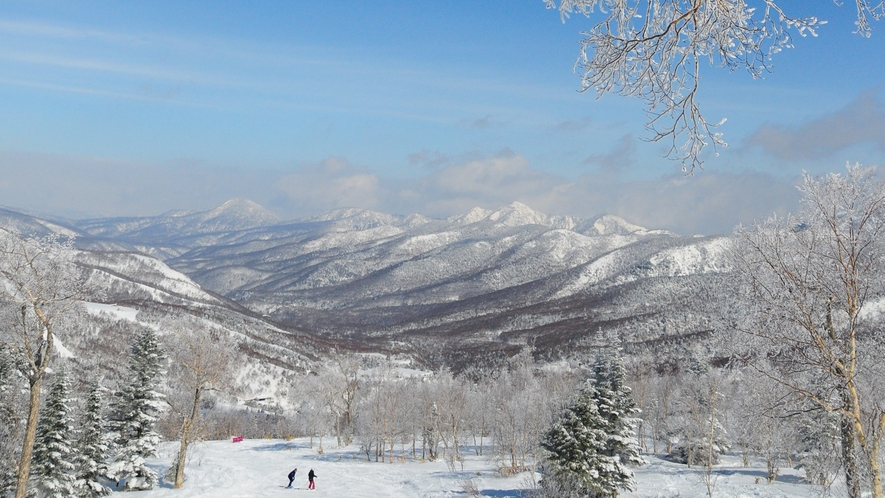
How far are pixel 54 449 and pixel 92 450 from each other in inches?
83.6

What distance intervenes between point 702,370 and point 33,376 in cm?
5811

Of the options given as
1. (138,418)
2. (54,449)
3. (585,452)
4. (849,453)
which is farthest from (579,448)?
(54,449)

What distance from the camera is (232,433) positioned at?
10206cm

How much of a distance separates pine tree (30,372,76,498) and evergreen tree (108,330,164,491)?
2.68 meters

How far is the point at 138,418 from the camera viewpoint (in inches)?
1106

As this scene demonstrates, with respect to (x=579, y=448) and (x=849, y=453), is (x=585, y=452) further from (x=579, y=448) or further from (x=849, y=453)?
(x=849, y=453)

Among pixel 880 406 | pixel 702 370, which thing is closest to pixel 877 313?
pixel 880 406

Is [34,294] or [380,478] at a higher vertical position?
A: [34,294]

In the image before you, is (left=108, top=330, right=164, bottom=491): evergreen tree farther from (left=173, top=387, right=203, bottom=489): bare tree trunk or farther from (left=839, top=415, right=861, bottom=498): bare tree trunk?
(left=839, top=415, right=861, bottom=498): bare tree trunk

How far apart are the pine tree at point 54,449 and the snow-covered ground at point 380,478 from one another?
3.03 m

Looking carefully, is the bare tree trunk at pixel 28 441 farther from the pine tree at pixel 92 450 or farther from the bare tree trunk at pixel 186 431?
the pine tree at pixel 92 450

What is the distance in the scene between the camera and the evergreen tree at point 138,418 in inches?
1043

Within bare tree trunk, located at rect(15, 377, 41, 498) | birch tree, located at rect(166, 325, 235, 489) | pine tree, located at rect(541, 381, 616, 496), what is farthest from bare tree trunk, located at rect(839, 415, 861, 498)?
birch tree, located at rect(166, 325, 235, 489)

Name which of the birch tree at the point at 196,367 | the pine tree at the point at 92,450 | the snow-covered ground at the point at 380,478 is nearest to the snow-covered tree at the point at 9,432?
the pine tree at the point at 92,450
